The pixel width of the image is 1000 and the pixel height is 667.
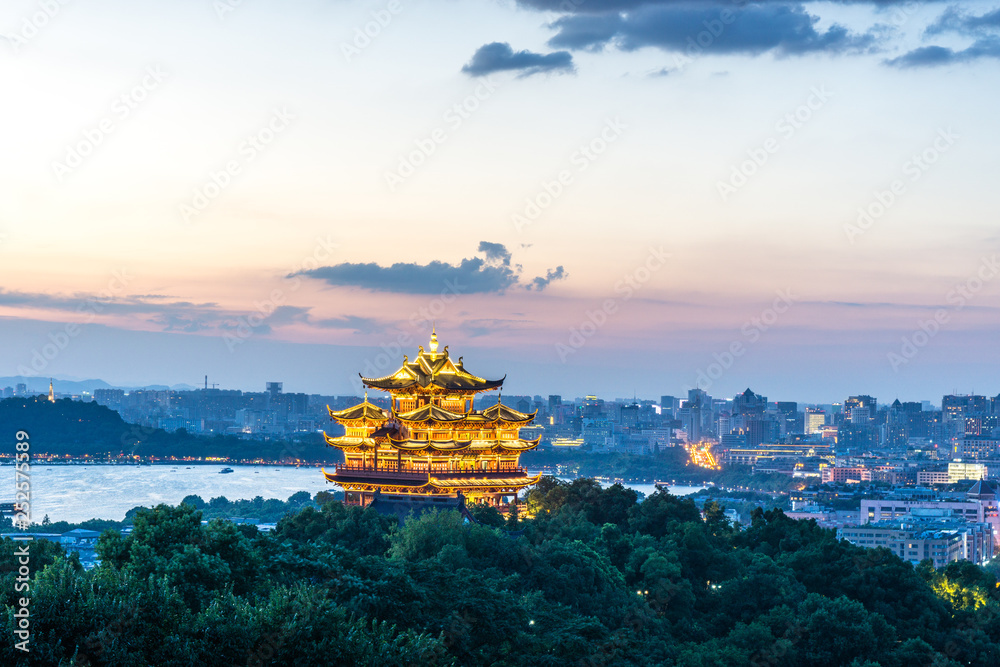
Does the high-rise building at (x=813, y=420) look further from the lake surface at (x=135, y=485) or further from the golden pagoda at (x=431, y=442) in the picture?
the golden pagoda at (x=431, y=442)

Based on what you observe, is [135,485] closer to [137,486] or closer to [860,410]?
[137,486]

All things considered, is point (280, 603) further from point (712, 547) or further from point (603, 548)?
point (712, 547)

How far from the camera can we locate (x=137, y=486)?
6700cm

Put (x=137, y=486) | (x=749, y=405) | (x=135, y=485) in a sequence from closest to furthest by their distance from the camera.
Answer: (x=137, y=486) < (x=135, y=485) < (x=749, y=405)

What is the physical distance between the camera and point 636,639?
14.0 meters

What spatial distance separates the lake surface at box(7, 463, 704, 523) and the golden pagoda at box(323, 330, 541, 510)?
22982mm

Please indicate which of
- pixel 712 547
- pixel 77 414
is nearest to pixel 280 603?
pixel 712 547

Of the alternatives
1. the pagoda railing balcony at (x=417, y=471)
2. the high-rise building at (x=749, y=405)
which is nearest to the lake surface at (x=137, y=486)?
the pagoda railing balcony at (x=417, y=471)

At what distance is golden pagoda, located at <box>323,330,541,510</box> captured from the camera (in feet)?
69.5

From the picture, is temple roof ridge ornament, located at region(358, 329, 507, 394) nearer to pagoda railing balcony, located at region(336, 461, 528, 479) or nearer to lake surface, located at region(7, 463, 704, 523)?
pagoda railing balcony, located at region(336, 461, 528, 479)

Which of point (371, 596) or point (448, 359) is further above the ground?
point (448, 359)

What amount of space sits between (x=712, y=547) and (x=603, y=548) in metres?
2.07

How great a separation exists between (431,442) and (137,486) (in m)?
49.7

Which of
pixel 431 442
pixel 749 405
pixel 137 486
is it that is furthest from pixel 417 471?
pixel 749 405
